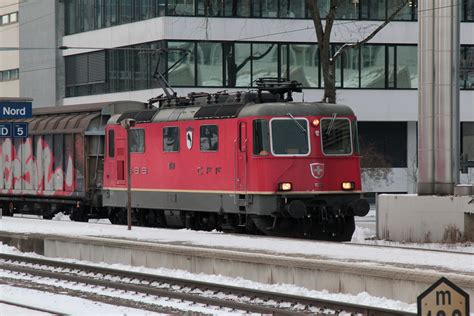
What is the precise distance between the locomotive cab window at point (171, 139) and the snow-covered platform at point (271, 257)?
2.79 m

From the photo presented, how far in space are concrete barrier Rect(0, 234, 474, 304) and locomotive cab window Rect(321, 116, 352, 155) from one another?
5932 millimetres

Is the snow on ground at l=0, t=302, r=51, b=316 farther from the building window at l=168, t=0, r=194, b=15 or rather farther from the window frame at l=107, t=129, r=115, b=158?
the building window at l=168, t=0, r=194, b=15

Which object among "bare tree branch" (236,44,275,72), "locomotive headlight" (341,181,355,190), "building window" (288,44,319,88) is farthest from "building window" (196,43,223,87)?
"locomotive headlight" (341,181,355,190)

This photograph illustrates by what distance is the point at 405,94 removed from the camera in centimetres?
5744

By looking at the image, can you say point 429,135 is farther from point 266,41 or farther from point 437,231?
point 266,41

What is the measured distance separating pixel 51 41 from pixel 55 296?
49313 mm

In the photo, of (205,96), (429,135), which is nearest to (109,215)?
(205,96)

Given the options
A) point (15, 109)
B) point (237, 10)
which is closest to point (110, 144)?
point (15, 109)

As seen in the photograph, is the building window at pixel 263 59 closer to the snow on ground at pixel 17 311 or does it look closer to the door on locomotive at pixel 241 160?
the door on locomotive at pixel 241 160

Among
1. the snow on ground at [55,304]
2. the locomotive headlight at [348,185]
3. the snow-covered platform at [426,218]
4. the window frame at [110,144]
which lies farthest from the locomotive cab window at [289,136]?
the snow on ground at [55,304]

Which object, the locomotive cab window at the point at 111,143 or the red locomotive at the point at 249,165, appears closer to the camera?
the red locomotive at the point at 249,165

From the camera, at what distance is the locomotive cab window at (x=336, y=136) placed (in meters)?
24.6

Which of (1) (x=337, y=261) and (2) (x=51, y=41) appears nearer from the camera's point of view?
(1) (x=337, y=261)

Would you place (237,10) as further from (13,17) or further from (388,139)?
(13,17)
